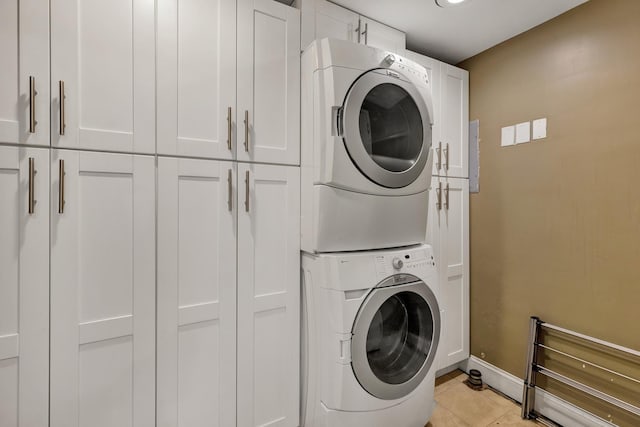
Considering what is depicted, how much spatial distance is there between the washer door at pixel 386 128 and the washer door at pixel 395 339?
576 millimetres

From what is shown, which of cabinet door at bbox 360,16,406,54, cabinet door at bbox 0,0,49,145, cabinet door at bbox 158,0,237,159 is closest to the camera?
cabinet door at bbox 0,0,49,145

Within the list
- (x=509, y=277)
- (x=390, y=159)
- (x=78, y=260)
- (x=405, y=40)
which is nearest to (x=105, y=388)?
(x=78, y=260)

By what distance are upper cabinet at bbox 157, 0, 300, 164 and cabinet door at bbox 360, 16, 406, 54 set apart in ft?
1.44

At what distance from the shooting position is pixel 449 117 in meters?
2.19

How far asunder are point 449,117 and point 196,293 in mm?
1978

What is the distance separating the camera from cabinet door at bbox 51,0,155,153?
1.10 m

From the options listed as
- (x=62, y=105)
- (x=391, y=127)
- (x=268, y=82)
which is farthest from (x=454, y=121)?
(x=62, y=105)

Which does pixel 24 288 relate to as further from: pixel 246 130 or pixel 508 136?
pixel 508 136

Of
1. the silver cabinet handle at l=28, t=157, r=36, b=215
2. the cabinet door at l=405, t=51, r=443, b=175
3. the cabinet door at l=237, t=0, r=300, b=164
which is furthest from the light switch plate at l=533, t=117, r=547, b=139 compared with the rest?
the silver cabinet handle at l=28, t=157, r=36, b=215

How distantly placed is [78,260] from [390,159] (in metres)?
1.41

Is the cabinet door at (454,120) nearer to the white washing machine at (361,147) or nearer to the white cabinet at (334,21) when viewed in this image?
the white washing machine at (361,147)

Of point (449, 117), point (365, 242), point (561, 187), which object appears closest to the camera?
point (365, 242)

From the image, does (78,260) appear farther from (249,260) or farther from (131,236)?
(249,260)

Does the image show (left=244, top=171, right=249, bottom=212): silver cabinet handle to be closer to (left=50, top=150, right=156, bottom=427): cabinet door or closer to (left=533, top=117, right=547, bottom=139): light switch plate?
(left=50, top=150, right=156, bottom=427): cabinet door
